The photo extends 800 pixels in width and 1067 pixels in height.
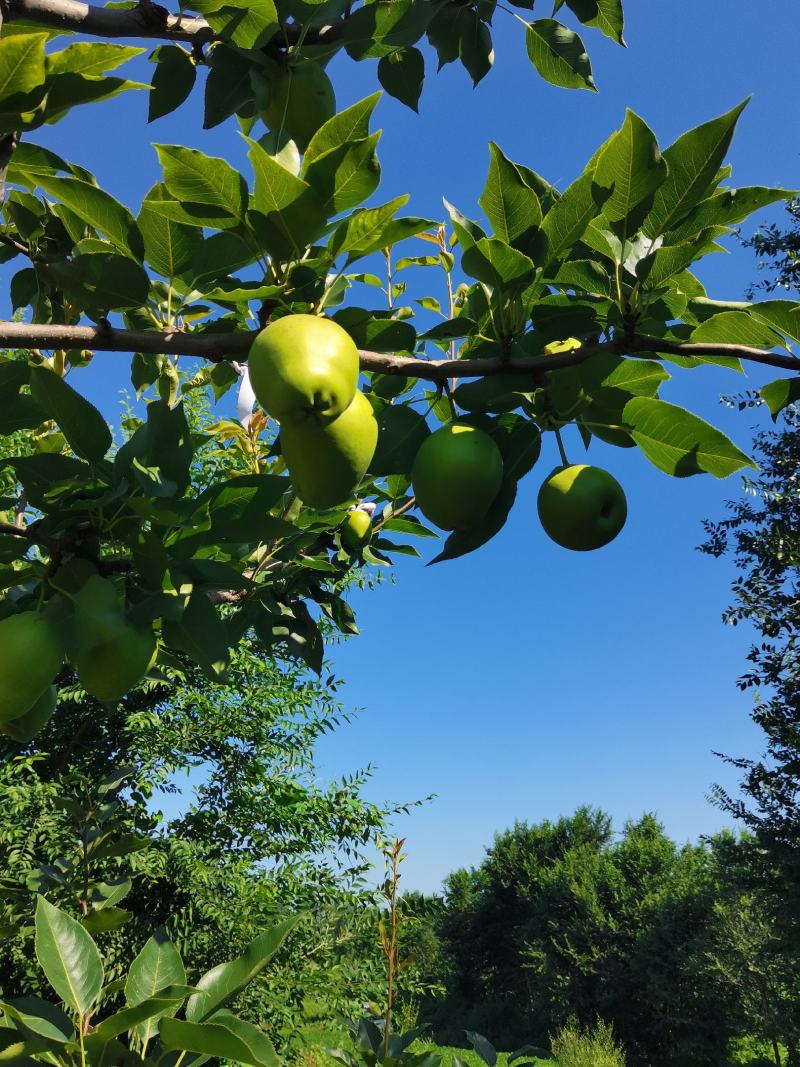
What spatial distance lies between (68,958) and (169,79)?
138cm

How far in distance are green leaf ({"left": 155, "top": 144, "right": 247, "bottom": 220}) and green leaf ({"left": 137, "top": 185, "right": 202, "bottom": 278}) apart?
0.10 metres

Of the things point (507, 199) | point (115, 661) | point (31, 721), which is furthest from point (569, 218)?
point (31, 721)

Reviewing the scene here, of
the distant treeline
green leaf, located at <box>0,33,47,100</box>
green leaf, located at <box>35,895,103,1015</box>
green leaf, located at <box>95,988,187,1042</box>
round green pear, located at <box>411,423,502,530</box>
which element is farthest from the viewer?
the distant treeline

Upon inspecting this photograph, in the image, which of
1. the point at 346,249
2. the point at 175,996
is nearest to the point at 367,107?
the point at 346,249

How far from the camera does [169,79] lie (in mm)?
1178

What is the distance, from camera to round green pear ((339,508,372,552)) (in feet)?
6.41

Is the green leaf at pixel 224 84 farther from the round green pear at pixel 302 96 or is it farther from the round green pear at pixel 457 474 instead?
the round green pear at pixel 457 474

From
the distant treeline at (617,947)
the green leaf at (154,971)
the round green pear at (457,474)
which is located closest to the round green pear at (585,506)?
the round green pear at (457,474)

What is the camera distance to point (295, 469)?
0.85 meters

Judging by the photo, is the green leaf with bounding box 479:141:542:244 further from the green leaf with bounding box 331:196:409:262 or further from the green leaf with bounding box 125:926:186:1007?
the green leaf with bounding box 125:926:186:1007

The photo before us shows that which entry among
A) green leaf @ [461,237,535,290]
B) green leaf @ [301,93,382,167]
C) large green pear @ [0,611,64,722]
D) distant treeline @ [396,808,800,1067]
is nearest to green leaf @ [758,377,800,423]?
green leaf @ [461,237,535,290]

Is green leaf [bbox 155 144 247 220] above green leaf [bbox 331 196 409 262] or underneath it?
underneath

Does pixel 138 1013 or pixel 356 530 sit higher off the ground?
pixel 356 530

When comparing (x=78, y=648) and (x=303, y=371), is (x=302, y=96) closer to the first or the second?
(x=303, y=371)
